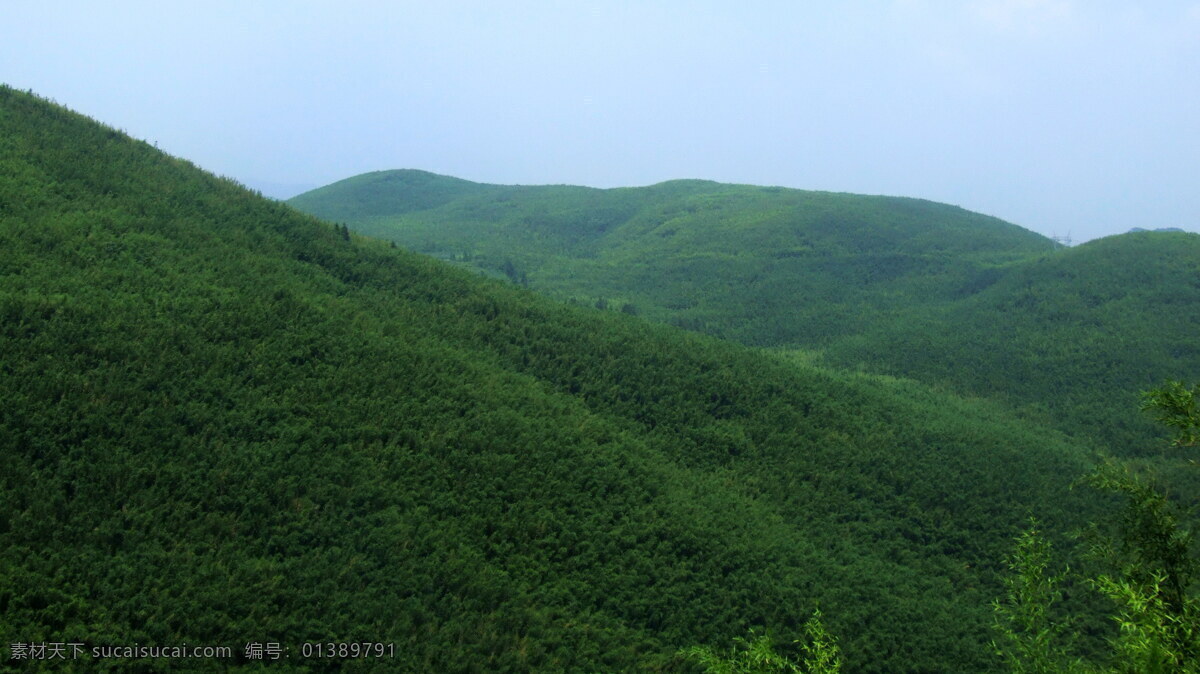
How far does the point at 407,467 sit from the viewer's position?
13.8 metres

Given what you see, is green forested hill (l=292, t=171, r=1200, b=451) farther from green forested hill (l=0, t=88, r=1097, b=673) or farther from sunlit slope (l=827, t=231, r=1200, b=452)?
green forested hill (l=0, t=88, r=1097, b=673)

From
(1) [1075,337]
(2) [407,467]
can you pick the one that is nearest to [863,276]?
(1) [1075,337]

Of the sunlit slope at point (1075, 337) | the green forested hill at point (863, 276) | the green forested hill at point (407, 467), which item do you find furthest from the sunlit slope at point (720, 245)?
the green forested hill at point (407, 467)

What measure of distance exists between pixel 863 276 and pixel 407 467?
44733mm

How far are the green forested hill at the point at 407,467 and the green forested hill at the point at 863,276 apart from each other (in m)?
9.72

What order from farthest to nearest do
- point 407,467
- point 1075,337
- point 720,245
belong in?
point 720,245, point 1075,337, point 407,467

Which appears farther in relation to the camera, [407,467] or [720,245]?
[720,245]

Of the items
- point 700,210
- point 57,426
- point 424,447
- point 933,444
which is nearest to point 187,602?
point 57,426

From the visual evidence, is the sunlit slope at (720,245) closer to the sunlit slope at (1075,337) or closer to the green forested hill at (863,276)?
the green forested hill at (863,276)

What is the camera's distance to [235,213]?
2305cm

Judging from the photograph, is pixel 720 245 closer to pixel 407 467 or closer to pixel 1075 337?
pixel 1075 337

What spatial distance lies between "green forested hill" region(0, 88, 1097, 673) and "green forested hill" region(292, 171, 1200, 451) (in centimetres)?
972

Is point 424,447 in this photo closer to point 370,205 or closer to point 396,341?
point 396,341

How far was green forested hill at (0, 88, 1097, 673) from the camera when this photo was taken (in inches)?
401
